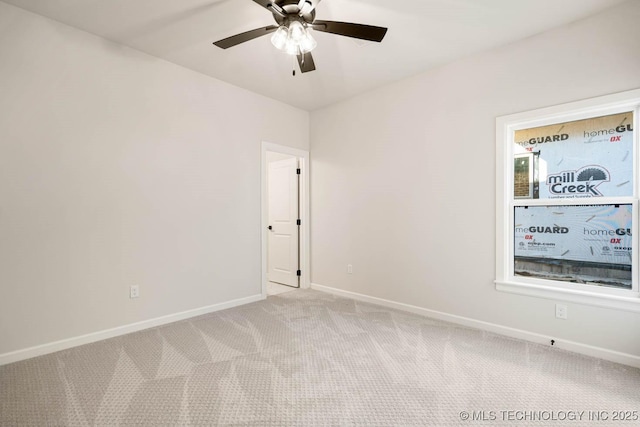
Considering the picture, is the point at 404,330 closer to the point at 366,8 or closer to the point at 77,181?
the point at 366,8

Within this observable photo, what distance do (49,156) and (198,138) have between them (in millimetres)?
1342

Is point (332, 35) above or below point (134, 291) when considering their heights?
above

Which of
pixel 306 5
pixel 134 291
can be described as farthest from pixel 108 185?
pixel 306 5

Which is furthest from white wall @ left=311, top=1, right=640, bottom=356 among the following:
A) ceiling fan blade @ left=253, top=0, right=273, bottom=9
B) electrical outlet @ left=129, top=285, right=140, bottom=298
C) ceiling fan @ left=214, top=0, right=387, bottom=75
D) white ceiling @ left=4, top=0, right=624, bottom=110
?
electrical outlet @ left=129, top=285, right=140, bottom=298

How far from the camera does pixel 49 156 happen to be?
254cm

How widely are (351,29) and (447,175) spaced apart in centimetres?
191

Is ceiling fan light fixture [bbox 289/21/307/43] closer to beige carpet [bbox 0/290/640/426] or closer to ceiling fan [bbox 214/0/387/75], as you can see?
ceiling fan [bbox 214/0/387/75]

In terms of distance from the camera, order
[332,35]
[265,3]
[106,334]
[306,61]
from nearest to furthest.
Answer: [265,3]
[306,61]
[332,35]
[106,334]

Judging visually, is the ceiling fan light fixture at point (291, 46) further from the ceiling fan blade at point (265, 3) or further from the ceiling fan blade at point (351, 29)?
the ceiling fan blade at point (265, 3)

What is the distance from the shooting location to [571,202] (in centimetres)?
263

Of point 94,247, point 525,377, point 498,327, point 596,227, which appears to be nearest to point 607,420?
point 525,377

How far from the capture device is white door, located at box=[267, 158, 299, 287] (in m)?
4.85

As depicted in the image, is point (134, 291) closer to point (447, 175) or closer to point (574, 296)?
point (447, 175)

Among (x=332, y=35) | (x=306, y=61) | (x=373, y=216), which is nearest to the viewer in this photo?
(x=306, y=61)
